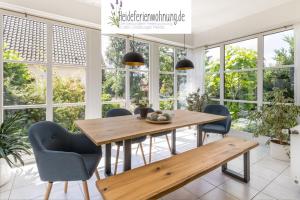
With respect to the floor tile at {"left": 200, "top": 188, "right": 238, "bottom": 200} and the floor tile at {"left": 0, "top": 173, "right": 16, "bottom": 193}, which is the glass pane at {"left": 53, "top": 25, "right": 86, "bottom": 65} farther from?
the floor tile at {"left": 200, "top": 188, "right": 238, "bottom": 200}

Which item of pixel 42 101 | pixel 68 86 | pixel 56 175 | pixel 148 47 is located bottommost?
pixel 56 175

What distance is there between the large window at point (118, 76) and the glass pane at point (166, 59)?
0.66m

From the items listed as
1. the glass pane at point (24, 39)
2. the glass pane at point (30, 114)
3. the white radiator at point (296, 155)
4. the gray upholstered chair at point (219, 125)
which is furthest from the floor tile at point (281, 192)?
the glass pane at point (24, 39)

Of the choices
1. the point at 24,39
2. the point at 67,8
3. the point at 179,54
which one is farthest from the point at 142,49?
the point at 24,39

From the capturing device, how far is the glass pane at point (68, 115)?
11.0 feet

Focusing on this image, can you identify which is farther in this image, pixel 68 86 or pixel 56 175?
pixel 68 86

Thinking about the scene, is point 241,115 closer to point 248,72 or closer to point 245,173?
point 248,72

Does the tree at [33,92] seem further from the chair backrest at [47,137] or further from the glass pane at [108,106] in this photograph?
the chair backrest at [47,137]

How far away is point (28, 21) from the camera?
303 centimetres

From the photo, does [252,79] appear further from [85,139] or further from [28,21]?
[28,21]

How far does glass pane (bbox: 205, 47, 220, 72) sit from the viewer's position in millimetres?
4852

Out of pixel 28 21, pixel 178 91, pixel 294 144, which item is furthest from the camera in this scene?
pixel 178 91

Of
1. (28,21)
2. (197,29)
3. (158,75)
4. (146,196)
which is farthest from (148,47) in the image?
(146,196)

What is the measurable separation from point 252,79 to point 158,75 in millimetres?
2242
